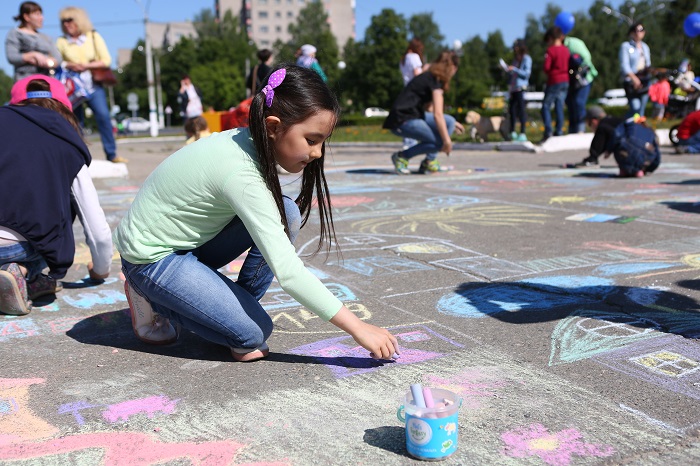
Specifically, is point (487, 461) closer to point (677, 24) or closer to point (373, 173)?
point (373, 173)

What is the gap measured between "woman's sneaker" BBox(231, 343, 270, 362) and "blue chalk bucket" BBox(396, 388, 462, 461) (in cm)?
85

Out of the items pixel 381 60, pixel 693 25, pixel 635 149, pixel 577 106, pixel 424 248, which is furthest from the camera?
pixel 381 60

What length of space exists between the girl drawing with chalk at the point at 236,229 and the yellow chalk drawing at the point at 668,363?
0.84 meters

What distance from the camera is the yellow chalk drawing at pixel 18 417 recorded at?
6.16 feet

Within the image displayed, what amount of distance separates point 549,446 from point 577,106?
1078 centimetres

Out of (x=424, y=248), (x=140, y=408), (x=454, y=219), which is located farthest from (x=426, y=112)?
(x=140, y=408)

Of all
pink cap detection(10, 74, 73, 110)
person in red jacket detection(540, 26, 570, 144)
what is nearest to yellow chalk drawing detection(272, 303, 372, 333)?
pink cap detection(10, 74, 73, 110)

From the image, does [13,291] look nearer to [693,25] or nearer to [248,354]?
[248,354]

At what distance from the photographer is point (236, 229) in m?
2.55

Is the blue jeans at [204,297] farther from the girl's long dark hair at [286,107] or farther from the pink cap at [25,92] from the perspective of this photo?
the pink cap at [25,92]

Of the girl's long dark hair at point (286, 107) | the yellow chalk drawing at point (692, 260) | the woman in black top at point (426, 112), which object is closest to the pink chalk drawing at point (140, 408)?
the girl's long dark hair at point (286, 107)

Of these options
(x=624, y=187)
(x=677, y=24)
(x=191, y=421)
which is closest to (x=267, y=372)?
(x=191, y=421)

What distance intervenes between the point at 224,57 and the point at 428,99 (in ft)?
211

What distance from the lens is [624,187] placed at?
6820mm
